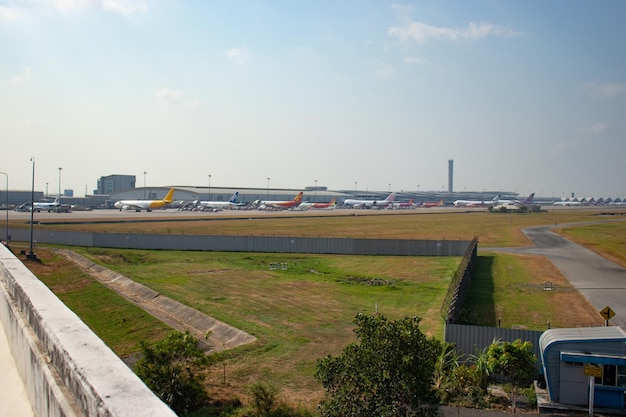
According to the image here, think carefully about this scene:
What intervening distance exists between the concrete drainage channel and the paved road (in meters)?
18.9

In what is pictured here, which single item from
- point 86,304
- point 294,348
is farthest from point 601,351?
point 86,304

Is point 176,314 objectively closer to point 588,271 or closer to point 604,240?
point 588,271

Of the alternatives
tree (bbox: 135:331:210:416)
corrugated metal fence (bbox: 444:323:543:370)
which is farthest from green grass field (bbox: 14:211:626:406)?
corrugated metal fence (bbox: 444:323:543:370)

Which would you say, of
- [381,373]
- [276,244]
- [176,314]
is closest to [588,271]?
[276,244]

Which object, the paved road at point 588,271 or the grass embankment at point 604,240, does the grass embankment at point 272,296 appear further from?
the grass embankment at point 604,240

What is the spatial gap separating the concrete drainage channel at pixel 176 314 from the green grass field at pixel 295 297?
0.71 m

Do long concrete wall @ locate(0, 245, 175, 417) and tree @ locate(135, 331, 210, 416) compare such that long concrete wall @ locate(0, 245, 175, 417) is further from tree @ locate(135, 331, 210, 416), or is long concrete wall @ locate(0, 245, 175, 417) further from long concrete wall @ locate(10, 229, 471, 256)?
long concrete wall @ locate(10, 229, 471, 256)

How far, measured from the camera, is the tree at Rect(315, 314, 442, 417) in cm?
1211

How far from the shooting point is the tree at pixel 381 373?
1211 centimetres

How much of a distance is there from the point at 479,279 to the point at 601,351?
2590cm

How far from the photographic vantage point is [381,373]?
40.3ft

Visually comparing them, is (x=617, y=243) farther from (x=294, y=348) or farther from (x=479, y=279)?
(x=294, y=348)

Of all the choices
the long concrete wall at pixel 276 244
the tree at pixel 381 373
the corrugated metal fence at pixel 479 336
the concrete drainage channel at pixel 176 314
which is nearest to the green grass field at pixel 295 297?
the concrete drainage channel at pixel 176 314

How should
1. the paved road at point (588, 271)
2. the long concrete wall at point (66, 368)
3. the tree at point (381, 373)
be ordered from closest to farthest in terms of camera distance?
the long concrete wall at point (66, 368) < the tree at point (381, 373) < the paved road at point (588, 271)
